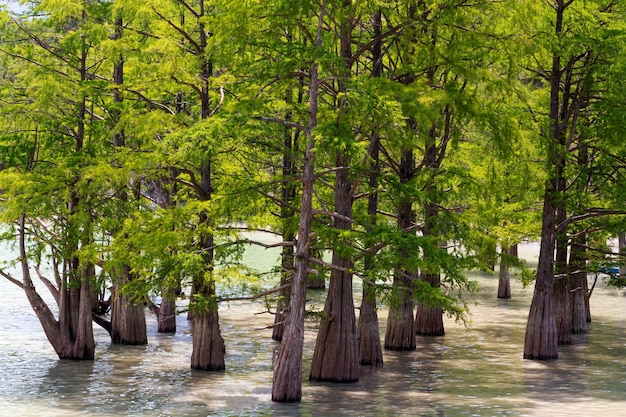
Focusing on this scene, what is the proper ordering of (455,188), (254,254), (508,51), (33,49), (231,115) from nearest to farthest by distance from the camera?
1. (231,115)
2. (508,51)
3. (33,49)
4. (455,188)
5. (254,254)

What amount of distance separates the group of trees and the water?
3.44 feet

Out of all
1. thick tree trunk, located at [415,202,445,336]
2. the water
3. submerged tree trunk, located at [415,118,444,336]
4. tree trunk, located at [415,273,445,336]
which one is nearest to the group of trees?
submerged tree trunk, located at [415,118,444,336]

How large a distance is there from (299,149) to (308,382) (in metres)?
8.58

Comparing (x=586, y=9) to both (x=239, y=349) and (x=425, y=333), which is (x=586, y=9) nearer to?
(x=425, y=333)

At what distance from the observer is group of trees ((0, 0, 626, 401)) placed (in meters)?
24.2

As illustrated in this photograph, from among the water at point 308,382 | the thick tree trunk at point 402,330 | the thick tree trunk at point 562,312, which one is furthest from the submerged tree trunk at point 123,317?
the thick tree trunk at point 562,312

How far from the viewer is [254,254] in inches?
3494

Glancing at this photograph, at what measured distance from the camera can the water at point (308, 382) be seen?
23.0m

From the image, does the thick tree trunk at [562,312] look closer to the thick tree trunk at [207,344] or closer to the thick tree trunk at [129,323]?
the thick tree trunk at [207,344]

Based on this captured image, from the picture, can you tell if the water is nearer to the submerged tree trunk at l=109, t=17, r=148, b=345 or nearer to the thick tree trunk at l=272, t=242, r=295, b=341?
the submerged tree trunk at l=109, t=17, r=148, b=345

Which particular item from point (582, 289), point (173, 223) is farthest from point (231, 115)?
point (582, 289)

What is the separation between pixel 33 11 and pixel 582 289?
2291 cm

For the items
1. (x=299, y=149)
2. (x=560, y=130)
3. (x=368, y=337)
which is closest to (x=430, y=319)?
(x=368, y=337)

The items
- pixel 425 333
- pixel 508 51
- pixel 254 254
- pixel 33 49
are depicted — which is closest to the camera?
pixel 508 51
